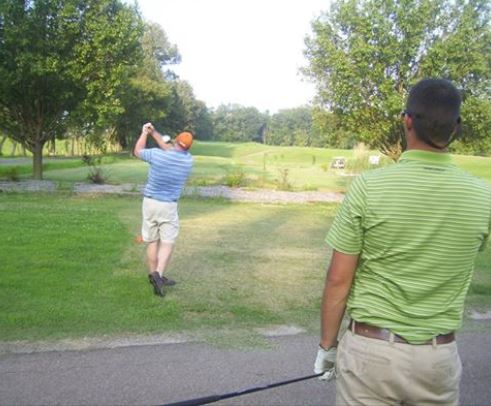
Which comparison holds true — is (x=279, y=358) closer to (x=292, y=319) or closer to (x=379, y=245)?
(x=292, y=319)

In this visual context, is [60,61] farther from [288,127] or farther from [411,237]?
[288,127]

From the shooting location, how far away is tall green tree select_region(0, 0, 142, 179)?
17.7m

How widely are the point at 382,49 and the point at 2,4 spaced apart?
1234cm

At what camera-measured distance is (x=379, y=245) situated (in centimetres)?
222

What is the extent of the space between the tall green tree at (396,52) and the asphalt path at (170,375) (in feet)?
45.4

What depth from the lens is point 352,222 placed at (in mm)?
2209

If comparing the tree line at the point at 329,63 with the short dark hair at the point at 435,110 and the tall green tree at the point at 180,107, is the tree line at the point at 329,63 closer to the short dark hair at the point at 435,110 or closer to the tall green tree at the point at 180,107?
the short dark hair at the point at 435,110

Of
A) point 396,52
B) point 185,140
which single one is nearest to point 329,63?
point 396,52

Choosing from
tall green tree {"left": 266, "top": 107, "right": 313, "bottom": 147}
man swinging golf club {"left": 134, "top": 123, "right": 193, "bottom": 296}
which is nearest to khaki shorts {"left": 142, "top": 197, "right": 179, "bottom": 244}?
man swinging golf club {"left": 134, "top": 123, "right": 193, "bottom": 296}

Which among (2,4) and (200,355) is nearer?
(200,355)

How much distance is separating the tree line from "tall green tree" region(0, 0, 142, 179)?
35mm

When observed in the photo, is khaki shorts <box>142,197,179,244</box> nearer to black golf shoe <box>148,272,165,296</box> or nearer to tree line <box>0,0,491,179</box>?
black golf shoe <box>148,272,165,296</box>

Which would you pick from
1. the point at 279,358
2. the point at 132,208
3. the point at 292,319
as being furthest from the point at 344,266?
the point at 132,208

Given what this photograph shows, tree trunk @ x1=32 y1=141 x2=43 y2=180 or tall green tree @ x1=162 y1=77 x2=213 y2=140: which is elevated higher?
tall green tree @ x1=162 y1=77 x2=213 y2=140
